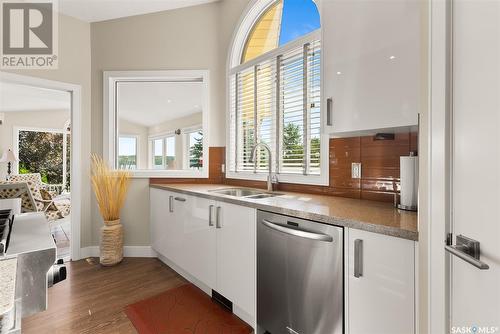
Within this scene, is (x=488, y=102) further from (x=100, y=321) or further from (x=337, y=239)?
(x=100, y=321)

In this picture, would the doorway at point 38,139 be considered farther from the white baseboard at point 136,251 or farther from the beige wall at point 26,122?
the white baseboard at point 136,251

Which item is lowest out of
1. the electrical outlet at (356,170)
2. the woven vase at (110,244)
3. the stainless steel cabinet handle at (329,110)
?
the woven vase at (110,244)

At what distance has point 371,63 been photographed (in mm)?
1343

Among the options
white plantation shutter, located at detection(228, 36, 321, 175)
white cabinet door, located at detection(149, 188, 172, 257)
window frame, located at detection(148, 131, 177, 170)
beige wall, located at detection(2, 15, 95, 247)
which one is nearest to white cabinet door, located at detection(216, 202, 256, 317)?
white plantation shutter, located at detection(228, 36, 321, 175)

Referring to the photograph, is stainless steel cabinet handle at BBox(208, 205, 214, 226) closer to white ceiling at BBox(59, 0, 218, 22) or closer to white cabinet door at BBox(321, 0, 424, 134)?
white cabinet door at BBox(321, 0, 424, 134)

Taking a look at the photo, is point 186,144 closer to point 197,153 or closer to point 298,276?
point 197,153

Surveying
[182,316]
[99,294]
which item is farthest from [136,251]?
[182,316]

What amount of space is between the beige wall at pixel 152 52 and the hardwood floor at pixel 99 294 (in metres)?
0.46

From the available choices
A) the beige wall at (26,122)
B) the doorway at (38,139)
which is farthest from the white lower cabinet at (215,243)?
the beige wall at (26,122)

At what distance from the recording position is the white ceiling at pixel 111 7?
9.32ft

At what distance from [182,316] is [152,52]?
2918 millimetres

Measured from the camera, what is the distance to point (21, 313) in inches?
26.1

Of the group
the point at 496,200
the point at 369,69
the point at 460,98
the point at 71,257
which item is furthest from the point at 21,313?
the point at 71,257

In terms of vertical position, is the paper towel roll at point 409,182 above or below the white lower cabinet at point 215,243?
above
